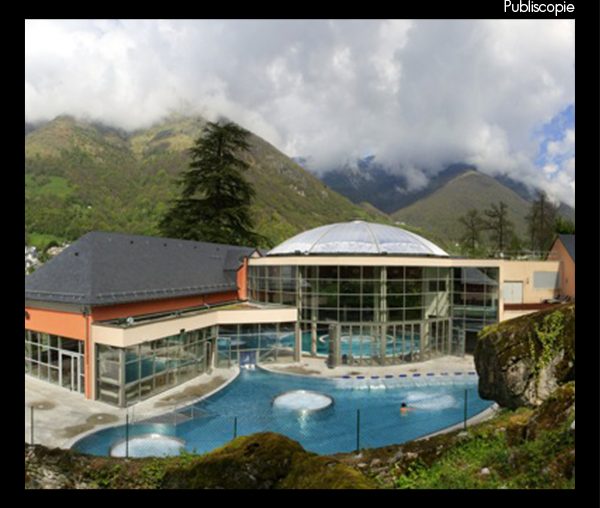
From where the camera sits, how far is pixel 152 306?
21.2 m

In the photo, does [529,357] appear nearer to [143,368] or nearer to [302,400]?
[302,400]

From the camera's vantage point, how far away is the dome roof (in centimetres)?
2616

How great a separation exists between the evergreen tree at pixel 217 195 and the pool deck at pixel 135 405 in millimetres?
21831

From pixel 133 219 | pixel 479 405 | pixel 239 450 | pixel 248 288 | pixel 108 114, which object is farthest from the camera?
pixel 108 114

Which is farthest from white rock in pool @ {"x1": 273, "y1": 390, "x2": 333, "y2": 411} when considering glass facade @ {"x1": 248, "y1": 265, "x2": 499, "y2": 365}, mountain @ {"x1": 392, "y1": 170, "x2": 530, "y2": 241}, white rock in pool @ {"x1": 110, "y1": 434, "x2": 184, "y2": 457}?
mountain @ {"x1": 392, "y1": 170, "x2": 530, "y2": 241}

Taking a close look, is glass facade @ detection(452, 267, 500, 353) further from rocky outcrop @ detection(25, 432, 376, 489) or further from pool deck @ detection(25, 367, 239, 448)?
rocky outcrop @ detection(25, 432, 376, 489)

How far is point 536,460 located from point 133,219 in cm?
7051

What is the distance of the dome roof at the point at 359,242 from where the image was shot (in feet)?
85.8

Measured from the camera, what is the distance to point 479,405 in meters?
17.1

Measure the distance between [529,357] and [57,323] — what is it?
1755 centimetres

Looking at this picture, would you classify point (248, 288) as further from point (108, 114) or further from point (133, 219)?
point (108, 114)
